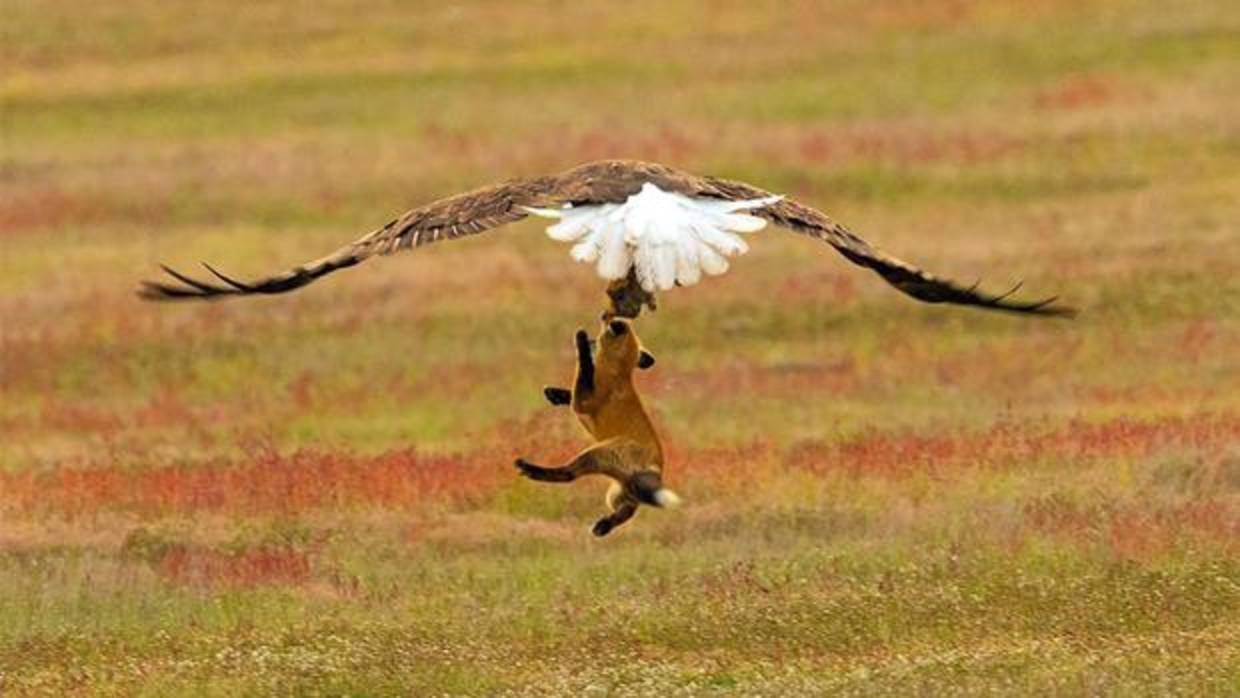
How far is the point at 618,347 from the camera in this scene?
1245cm

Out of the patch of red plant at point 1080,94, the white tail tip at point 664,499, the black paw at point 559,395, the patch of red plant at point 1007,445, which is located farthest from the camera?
the patch of red plant at point 1080,94

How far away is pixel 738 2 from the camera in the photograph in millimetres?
46156

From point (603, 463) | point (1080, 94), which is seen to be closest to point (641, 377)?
point (603, 463)

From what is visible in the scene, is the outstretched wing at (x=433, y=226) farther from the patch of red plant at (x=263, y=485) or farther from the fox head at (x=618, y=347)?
the patch of red plant at (x=263, y=485)

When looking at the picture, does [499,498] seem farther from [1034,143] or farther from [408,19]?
[408,19]

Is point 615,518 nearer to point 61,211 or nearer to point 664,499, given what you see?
point 664,499

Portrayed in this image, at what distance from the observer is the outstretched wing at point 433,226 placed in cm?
1206

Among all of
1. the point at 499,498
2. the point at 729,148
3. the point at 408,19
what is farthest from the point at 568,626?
the point at 408,19

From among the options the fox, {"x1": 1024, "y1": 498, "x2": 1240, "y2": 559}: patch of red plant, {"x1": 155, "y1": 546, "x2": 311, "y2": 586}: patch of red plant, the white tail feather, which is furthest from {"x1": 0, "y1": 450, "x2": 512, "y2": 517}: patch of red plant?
the white tail feather

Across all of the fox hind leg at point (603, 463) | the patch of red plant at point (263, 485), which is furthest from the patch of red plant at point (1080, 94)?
the fox hind leg at point (603, 463)

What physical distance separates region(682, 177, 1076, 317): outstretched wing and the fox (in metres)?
→ 0.66

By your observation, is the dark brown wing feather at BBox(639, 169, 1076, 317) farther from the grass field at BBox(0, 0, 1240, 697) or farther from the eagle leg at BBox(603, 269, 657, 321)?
the grass field at BBox(0, 0, 1240, 697)

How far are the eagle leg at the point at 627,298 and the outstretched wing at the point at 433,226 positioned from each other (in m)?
0.42

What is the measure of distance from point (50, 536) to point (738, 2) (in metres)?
29.2
